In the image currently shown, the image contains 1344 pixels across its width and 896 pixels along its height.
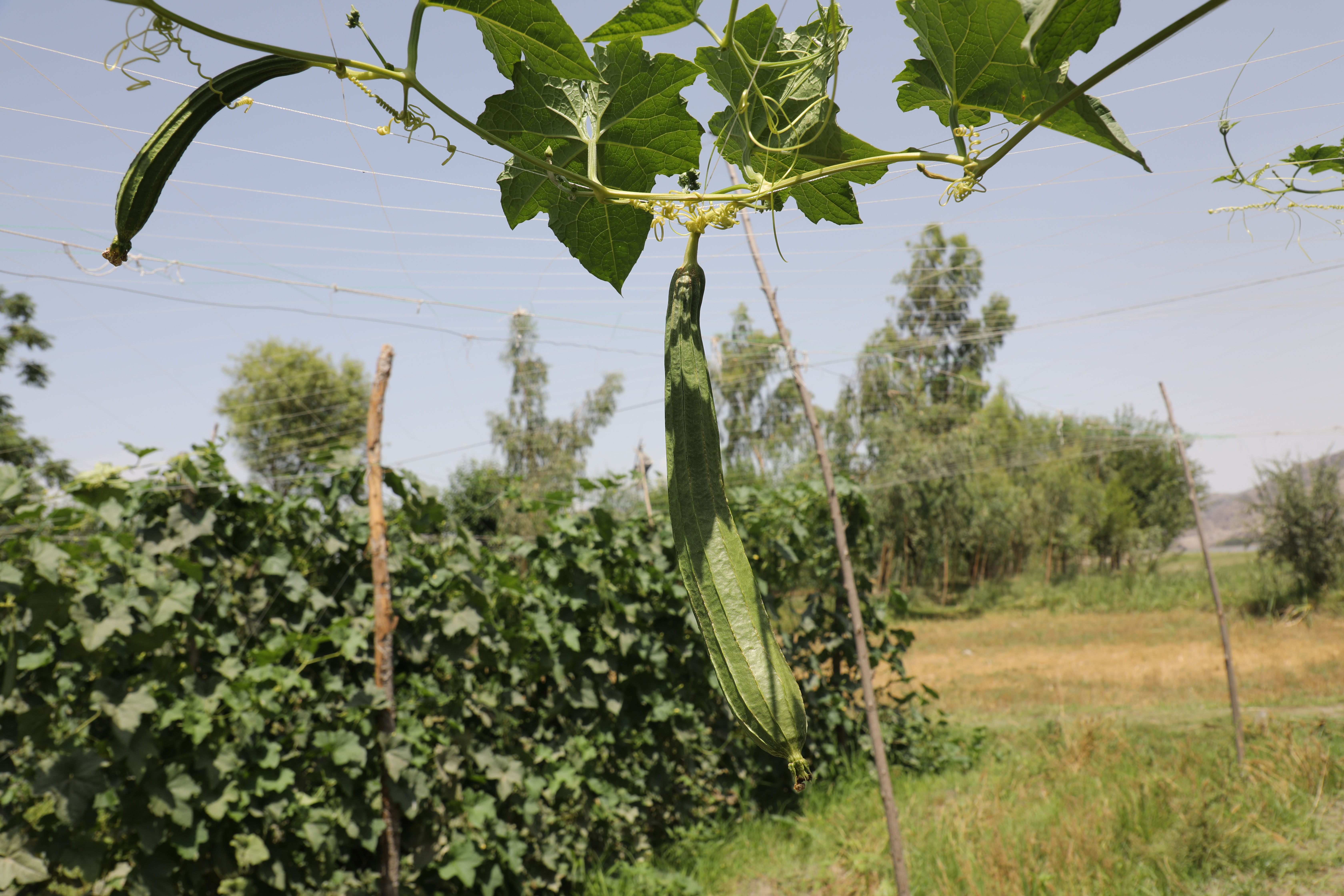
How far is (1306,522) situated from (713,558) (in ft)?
64.2

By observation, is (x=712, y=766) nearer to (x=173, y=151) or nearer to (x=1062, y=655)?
(x=173, y=151)

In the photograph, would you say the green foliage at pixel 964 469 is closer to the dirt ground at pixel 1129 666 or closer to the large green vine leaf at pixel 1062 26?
the dirt ground at pixel 1129 666

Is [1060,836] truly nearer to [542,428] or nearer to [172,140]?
[172,140]

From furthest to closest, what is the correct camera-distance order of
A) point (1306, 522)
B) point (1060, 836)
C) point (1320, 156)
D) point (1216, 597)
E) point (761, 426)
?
point (761, 426)
point (1306, 522)
point (1216, 597)
point (1060, 836)
point (1320, 156)

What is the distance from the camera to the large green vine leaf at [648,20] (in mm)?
516

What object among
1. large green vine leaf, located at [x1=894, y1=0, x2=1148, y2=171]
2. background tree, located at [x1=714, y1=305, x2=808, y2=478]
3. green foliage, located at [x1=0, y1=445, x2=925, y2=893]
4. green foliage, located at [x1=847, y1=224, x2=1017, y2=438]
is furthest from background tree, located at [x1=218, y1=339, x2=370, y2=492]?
large green vine leaf, located at [x1=894, y1=0, x2=1148, y2=171]

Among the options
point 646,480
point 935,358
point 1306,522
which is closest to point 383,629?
point 646,480

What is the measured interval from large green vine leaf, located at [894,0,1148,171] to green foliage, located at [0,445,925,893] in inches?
93.1

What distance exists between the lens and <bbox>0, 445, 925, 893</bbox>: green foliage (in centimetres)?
243

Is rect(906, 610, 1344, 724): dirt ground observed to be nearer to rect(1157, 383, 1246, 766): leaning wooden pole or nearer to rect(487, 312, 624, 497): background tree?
rect(1157, 383, 1246, 766): leaning wooden pole

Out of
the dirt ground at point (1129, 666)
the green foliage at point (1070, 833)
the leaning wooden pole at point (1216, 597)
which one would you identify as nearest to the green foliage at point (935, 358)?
the dirt ground at point (1129, 666)

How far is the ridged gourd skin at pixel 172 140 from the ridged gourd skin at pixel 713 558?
0.29 m

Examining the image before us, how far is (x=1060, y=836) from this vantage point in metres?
3.90

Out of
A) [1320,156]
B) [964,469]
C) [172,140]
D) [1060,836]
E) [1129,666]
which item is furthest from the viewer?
[964,469]
